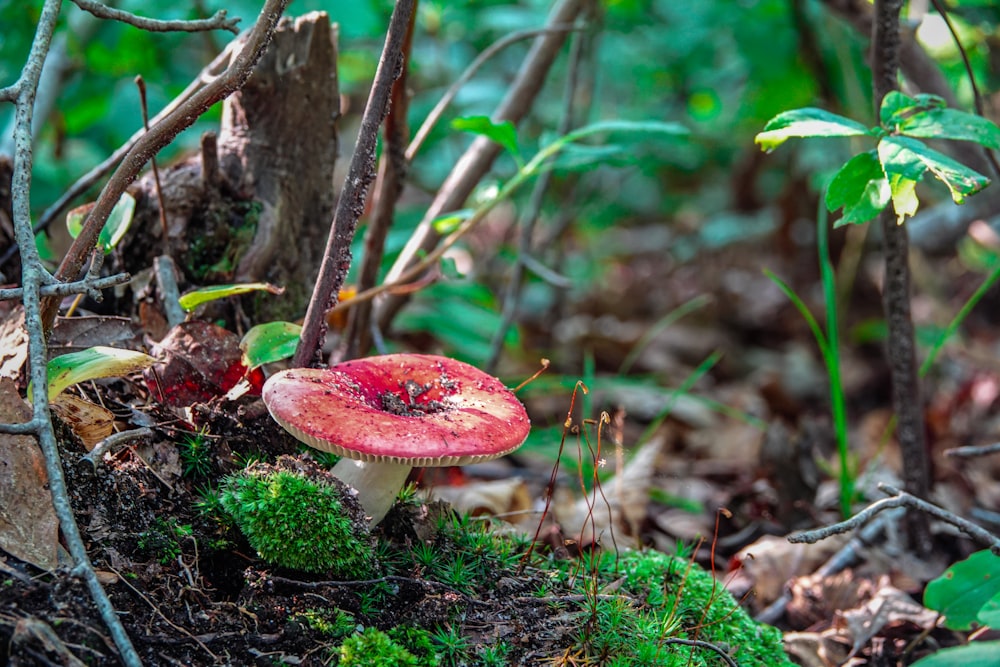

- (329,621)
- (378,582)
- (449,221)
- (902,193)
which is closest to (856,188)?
(902,193)

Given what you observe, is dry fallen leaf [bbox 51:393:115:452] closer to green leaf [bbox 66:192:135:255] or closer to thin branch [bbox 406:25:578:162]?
green leaf [bbox 66:192:135:255]

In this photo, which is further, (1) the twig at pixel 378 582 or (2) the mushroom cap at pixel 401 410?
(1) the twig at pixel 378 582

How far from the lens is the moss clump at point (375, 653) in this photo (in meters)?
1.59

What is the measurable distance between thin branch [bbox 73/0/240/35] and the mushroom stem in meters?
1.05

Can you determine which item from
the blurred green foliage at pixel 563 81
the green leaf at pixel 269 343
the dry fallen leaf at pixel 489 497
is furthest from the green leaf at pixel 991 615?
the blurred green foliage at pixel 563 81

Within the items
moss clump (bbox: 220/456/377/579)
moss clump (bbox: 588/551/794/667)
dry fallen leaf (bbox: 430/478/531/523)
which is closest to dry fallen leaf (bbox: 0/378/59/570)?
moss clump (bbox: 220/456/377/579)

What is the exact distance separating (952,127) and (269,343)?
1.72m

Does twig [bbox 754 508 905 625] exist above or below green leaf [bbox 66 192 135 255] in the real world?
below

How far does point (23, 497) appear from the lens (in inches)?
64.6

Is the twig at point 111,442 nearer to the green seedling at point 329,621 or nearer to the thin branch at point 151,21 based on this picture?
the green seedling at point 329,621

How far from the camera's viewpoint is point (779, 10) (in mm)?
4523

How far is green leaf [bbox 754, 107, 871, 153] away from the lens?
5.93 ft

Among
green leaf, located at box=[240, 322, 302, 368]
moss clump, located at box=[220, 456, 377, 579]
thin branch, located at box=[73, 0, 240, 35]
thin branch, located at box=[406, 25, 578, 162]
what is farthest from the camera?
thin branch, located at box=[406, 25, 578, 162]

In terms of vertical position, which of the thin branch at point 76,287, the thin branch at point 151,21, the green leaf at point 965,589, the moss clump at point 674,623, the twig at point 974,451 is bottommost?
the moss clump at point 674,623
